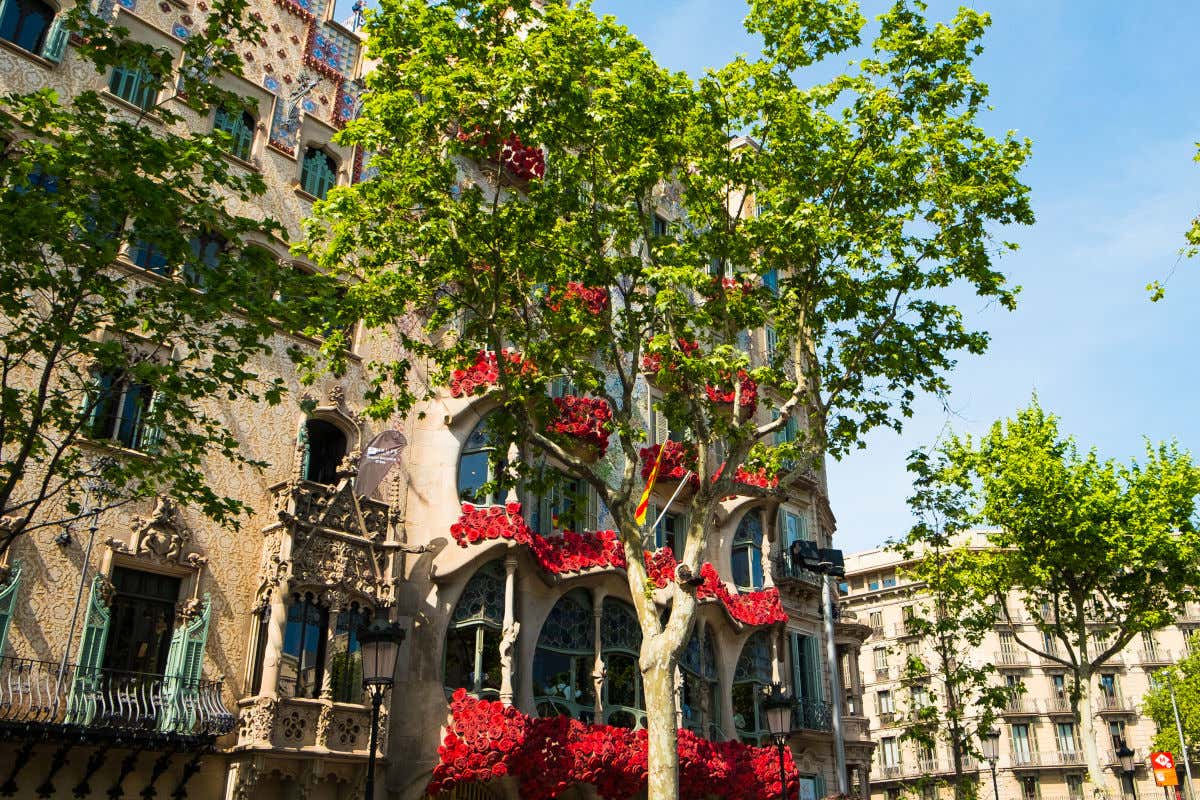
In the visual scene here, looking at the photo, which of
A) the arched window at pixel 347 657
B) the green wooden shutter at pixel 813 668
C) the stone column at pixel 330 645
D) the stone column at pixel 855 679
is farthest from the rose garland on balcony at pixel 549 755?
the stone column at pixel 855 679

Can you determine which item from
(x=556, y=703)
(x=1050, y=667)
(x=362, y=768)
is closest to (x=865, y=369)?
(x=556, y=703)

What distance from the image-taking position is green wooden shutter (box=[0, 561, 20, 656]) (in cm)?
1547

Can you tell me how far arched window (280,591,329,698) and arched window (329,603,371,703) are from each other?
244mm

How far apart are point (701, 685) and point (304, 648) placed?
11.2 metres

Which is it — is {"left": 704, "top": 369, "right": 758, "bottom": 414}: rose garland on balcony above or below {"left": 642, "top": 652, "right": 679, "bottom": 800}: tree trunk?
above

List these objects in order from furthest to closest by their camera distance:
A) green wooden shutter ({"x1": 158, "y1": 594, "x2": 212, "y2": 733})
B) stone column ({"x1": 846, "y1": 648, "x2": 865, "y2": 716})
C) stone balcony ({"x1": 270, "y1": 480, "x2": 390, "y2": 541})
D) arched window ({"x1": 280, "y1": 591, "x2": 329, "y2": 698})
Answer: stone column ({"x1": 846, "y1": 648, "x2": 865, "y2": 716}), stone balcony ({"x1": 270, "y1": 480, "x2": 390, "y2": 541}), arched window ({"x1": 280, "y1": 591, "x2": 329, "y2": 698}), green wooden shutter ({"x1": 158, "y1": 594, "x2": 212, "y2": 733})

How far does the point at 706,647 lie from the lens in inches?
1054

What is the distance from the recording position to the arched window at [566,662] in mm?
22234

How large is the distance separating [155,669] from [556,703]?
28.3 ft

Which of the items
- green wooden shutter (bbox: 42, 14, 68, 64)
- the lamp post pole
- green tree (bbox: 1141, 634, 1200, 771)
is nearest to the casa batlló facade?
green wooden shutter (bbox: 42, 14, 68, 64)

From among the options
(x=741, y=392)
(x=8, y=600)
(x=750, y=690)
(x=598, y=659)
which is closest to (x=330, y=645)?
(x=8, y=600)

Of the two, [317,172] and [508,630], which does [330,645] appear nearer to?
[508,630]

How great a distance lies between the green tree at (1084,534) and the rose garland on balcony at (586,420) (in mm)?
13213

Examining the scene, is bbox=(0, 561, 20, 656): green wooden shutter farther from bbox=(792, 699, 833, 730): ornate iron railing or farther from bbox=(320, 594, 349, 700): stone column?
bbox=(792, 699, 833, 730): ornate iron railing
